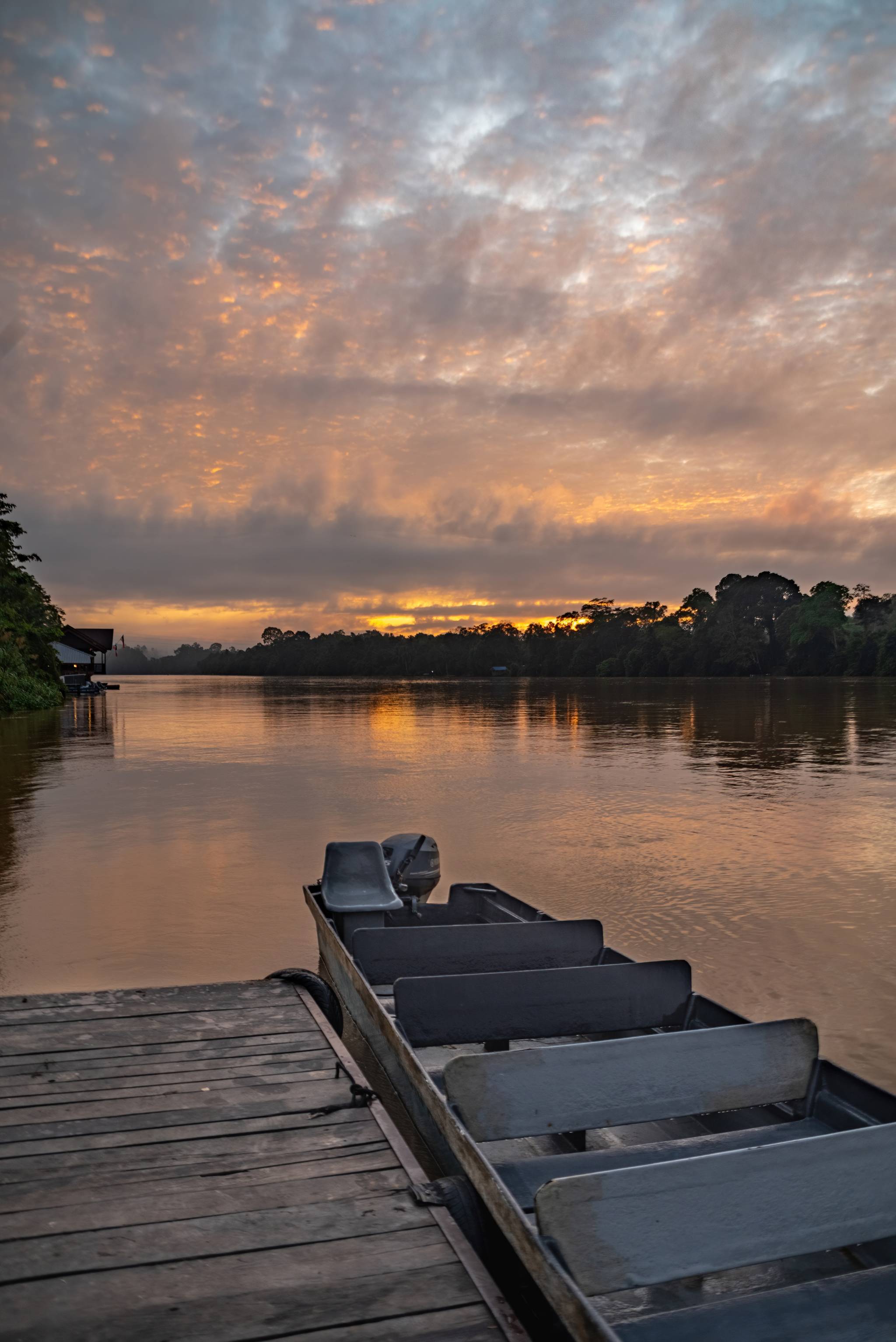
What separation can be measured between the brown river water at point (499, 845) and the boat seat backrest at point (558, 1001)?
2.09 m

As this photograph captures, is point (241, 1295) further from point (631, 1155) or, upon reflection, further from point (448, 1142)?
point (631, 1155)

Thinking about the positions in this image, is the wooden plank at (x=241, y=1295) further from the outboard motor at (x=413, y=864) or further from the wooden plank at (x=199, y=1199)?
the outboard motor at (x=413, y=864)

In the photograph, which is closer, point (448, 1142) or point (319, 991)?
point (448, 1142)

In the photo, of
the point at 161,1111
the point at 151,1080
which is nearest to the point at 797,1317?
the point at 161,1111

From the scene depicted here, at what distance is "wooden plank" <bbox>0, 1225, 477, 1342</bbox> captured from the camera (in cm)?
266

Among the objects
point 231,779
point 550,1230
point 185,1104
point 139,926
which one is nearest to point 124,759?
point 231,779

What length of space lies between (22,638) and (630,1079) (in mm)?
42341

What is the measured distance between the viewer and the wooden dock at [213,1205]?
2.72 meters

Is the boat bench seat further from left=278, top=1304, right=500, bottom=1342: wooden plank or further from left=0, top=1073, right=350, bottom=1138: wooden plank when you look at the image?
left=0, top=1073, right=350, bottom=1138: wooden plank

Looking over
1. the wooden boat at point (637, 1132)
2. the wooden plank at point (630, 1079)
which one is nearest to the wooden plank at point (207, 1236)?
the wooden boat at point (637, 1132)

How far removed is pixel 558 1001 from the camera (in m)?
4.98

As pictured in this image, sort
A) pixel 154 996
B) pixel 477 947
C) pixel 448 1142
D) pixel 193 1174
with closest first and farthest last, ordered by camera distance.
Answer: pixel 193 1174 → pixel 448 1142 → pixel 154 996 → pixel 477 947

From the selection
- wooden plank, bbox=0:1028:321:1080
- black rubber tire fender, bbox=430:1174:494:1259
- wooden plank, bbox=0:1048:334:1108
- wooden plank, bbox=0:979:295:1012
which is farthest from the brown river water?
black rubber tire fender, bbox=430:1174:494:1259

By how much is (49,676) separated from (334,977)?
151 feet
